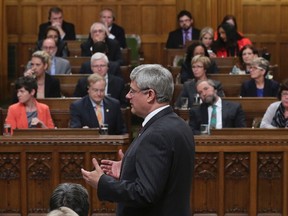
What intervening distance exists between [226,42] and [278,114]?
4.82 m

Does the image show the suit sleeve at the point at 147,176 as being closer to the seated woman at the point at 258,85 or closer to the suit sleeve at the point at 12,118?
the suit sleeve at the point at 12,118

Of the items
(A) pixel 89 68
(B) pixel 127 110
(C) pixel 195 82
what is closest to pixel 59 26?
(A) pixel 89 68

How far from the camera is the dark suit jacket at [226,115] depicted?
8875 millimetres

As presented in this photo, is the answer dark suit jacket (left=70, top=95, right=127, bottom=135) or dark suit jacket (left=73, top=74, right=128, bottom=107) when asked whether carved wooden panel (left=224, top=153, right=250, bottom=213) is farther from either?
dark suit jacket (left=73, top=74, right=128, bottom=107)

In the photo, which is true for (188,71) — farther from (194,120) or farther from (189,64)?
(194,120)

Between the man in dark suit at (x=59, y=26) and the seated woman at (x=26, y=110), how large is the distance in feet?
16.2

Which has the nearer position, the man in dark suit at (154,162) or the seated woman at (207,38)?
the man in dark suit at (154,162)

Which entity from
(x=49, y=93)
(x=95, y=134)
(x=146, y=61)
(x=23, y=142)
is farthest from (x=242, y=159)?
(x=146, y=61)

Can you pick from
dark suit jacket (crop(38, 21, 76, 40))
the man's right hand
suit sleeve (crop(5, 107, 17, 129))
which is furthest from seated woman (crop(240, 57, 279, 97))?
the man's right hand

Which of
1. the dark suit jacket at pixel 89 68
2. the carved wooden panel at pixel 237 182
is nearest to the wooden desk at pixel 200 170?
the carved wooden panel at pixel 237 182

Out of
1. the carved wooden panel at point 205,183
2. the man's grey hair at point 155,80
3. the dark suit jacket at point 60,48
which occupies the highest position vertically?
the dark suit jacket at point 60,48

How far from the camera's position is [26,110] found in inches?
352

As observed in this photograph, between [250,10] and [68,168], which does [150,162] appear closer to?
[68,168]

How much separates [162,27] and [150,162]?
1137 centimetres
